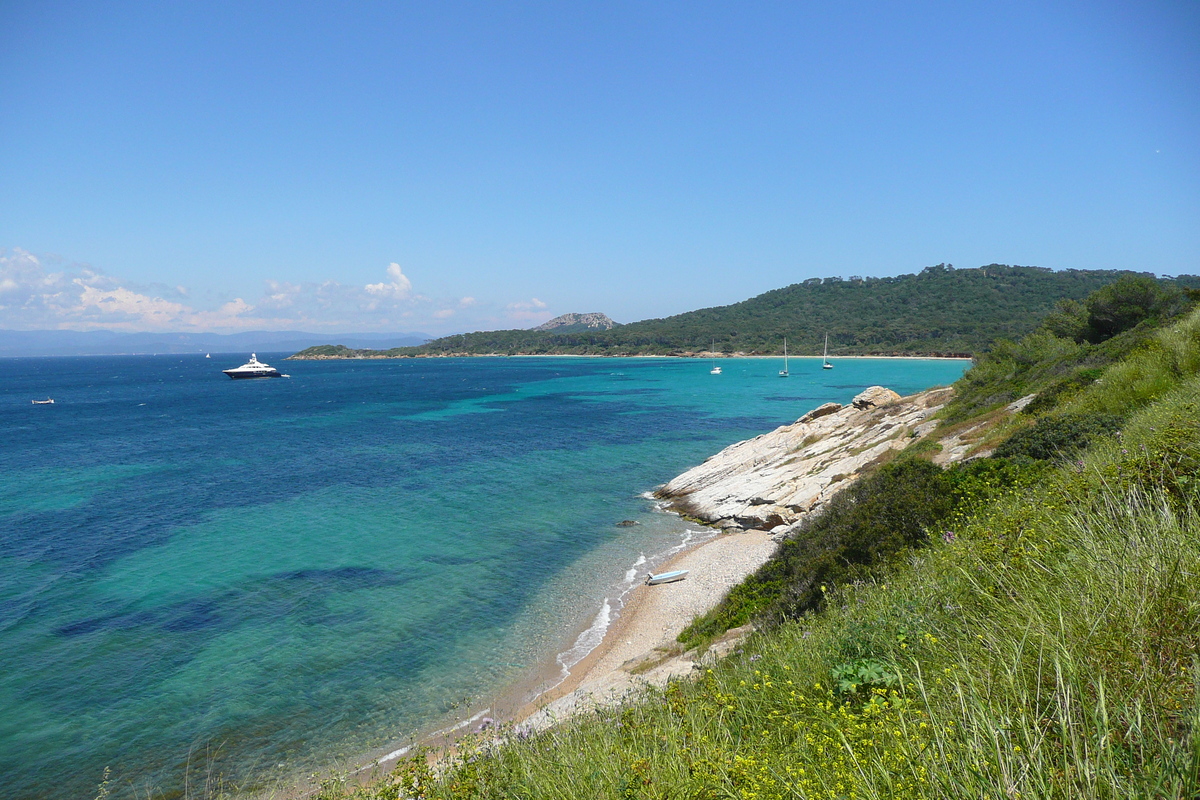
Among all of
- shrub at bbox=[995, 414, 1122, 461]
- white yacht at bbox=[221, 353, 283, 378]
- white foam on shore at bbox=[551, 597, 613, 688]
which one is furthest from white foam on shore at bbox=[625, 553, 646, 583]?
white yacht at bbox=[221, 353, 283, 378]

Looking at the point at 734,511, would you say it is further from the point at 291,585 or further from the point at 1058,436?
the point at 291,585

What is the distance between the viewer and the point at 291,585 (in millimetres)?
21469

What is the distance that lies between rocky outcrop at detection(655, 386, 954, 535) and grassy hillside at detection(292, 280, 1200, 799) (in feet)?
48.3

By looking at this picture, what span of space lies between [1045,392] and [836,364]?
136868 millimetres

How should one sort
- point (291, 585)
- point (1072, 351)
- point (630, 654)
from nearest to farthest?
point (630, 654)
point (291, 585)
point (1072, 351)

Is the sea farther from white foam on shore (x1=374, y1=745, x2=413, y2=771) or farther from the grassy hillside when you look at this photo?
the grassy hillside

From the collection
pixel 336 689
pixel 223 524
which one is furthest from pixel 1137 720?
pixel 223 524

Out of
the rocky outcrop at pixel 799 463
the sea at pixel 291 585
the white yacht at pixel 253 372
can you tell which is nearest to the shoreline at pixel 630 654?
the sea at pixel 291 585

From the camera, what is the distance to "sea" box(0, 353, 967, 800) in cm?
1330

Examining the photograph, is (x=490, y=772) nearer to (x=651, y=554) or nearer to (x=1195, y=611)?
(x=1195, y=611)

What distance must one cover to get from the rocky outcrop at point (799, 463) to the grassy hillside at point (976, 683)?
48.3ft

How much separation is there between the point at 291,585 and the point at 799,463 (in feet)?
75.6

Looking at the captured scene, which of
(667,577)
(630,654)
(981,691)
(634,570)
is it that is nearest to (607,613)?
(667,577)

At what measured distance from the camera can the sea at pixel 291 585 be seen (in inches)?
523
